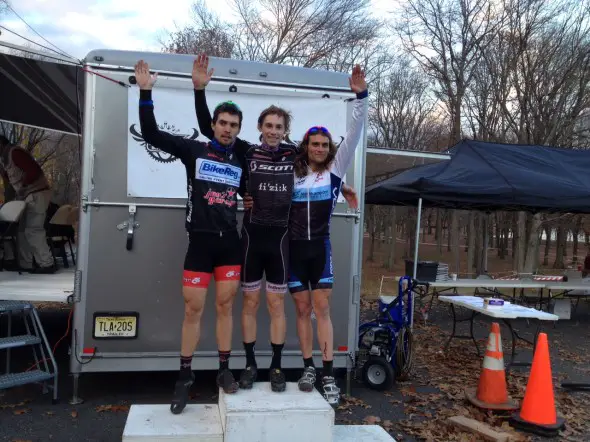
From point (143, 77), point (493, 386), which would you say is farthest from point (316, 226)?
point (493, 386)

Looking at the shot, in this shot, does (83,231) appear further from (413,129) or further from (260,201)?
(413,129)

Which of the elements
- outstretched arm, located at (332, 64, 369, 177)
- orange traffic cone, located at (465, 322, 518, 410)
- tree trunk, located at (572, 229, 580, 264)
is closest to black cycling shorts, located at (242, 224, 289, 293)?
outstretched arm, located at (332, 64, 369, 177)

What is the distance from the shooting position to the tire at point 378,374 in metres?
5.40

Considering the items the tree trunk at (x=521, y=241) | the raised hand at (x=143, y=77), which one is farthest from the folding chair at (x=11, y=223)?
the tree trunk at (x=521, y=241)

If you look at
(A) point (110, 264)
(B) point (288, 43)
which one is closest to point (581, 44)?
(B) point (288, 43)

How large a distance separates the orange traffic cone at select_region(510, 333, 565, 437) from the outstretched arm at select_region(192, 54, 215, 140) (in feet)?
10.9

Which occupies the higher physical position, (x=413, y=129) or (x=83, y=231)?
(x=413, y=129)

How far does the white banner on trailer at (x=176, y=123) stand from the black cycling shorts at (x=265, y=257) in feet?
3.02

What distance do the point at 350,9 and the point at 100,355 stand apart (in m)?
21.2

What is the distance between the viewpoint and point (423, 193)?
344 inches

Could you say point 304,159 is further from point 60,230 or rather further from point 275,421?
point 60,230

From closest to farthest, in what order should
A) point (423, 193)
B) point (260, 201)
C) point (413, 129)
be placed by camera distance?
point (260, 201) < point (423, 193) < point (413, 129)

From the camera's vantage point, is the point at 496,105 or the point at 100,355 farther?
the point at 496,105

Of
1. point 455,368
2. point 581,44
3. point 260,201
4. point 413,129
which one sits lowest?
point 455,368
